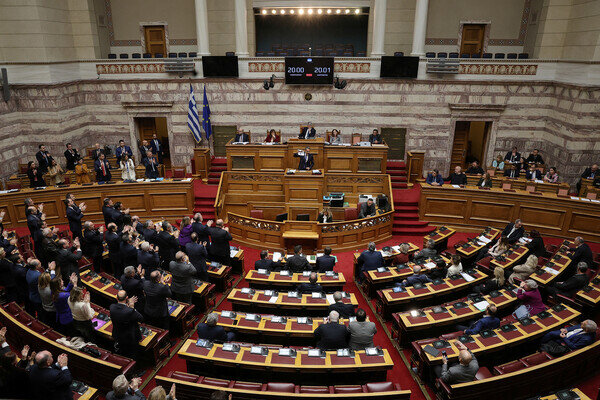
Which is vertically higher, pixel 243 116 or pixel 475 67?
pixel 475 67

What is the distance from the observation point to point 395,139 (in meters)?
16.0

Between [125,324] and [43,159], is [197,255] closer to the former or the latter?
[125,324]

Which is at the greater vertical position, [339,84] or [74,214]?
[339,84]

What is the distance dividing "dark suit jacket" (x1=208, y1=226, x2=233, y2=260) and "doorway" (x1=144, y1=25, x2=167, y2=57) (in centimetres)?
1218

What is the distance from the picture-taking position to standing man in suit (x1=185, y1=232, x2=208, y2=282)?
8.05m

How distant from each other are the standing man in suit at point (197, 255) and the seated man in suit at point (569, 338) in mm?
6160

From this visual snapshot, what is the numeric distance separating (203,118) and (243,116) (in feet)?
5.14

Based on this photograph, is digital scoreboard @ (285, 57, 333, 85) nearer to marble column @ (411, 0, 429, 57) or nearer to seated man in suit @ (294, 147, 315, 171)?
marble column @ (411, 0, 429, 57)

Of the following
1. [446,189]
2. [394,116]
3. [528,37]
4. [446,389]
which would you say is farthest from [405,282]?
[528,37]

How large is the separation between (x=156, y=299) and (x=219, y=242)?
107 inches

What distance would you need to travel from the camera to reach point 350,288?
9180 millimetres

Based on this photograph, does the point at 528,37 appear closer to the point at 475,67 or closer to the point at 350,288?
the point at 475,67

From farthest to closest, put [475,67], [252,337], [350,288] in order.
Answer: [475,67]
[350,288]
[252,337]

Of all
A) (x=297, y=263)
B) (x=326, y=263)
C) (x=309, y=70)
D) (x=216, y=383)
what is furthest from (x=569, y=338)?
(x=309, y=70)
